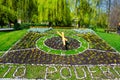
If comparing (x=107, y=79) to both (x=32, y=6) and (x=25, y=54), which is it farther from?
(x=32, y=6)

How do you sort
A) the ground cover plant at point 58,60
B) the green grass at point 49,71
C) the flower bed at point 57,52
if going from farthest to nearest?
1. the flower bed at point 57,52
2. the ground cover plant at point 58,60
3. the green grass at point 49,71

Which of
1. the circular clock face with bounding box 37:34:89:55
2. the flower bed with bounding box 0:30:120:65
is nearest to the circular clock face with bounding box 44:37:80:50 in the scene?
the circular clock face with bounding box 37:34:89:55

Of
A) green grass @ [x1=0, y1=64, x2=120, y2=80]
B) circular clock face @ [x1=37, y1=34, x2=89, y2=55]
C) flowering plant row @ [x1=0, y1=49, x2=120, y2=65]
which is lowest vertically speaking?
green grass @ [x1=0, y1=64, x2=120, y2=80]

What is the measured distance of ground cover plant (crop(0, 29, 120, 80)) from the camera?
1307 cm

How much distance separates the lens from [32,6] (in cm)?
2920

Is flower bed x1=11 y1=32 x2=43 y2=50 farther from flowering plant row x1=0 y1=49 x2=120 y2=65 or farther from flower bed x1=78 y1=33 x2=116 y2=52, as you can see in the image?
flower bed x1=78 y1=33 x2=116 y2=52

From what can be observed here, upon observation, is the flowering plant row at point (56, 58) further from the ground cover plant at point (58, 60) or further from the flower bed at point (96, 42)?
the flower bed at point (96, 42)

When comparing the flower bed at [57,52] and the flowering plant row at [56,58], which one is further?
the flower bed at [57,52]

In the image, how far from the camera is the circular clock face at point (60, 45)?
15594 millimetres

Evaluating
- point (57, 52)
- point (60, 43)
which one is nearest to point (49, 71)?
point (57, 52)

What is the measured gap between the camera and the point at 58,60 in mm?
14586

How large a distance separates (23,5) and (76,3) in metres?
5.44

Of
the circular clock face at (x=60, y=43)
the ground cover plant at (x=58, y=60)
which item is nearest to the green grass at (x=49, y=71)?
the ground cover plant at (x=58, y=60)

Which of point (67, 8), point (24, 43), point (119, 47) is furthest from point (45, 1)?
point (119, 47)
